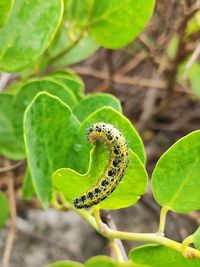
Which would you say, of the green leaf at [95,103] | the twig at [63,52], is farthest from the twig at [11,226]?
the green leaf at [95,103]

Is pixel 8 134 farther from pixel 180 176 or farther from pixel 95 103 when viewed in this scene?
pixel 180 176

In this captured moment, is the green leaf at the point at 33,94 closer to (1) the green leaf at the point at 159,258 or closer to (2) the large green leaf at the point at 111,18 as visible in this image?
(2) the large green leaf at the point at 111,18

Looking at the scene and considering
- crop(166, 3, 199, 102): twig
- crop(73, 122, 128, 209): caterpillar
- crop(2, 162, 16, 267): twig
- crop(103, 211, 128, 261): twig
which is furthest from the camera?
crop(166, 3, 199, 102): twig

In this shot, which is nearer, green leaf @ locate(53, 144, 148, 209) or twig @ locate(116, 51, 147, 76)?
green leaf @ locate(53, 144, 148, 209)

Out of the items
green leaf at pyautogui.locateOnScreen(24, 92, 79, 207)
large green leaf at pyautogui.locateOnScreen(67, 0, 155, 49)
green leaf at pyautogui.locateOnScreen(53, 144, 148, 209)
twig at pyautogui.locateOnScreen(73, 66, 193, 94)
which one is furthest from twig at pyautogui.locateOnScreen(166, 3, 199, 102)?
green leaf at pyautogui.locateOnScreen(53, 144, 148, 209)

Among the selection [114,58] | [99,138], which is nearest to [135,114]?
[114,58]

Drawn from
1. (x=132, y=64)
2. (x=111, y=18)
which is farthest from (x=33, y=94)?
(x=132, y=64)

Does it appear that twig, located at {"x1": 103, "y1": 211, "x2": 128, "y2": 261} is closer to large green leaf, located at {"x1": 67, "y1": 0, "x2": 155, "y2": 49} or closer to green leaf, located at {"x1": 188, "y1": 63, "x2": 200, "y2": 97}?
large green leaf, located at {"x1": 67, "y1": 0, "x2": 155, "y2": 49}
